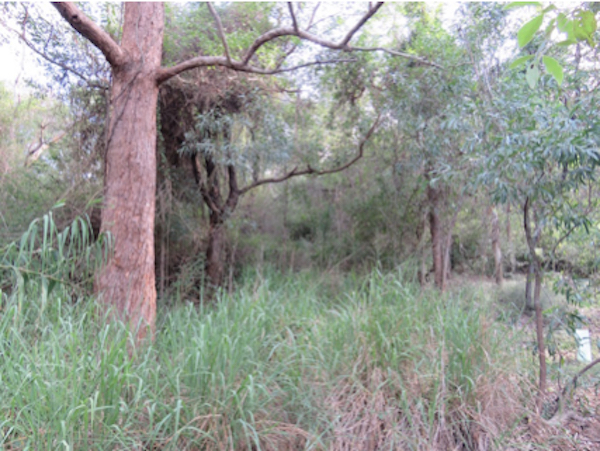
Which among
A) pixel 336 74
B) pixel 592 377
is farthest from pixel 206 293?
pixel 592 377

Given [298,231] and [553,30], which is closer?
[553,30]

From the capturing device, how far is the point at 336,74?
6.80 m

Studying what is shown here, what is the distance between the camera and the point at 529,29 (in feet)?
4.58

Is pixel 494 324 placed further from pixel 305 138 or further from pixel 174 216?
pixel 174 216

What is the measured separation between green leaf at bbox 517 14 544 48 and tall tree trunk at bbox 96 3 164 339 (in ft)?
12.6

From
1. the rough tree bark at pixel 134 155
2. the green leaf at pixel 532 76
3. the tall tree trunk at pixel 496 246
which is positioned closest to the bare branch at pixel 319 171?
the tall tree trunk at pixel 496 246

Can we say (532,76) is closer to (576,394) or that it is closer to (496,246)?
(576,394)

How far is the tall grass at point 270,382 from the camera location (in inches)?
101

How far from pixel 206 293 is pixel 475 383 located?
4.56 meters

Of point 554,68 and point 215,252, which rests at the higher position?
point 554,68

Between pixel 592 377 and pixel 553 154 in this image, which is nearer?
pixel 553 154

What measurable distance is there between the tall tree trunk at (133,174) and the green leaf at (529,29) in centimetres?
383

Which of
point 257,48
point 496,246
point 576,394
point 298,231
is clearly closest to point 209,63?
point 257,48

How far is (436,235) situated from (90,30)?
493 cm
